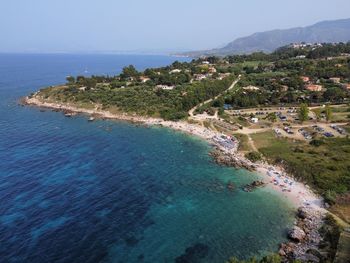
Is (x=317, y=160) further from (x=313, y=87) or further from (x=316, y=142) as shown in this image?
(x=313, y=87)

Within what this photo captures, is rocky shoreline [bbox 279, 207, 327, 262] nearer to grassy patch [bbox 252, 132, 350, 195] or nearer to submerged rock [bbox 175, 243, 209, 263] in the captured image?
grassy patch [bbox 252, 132, 350, 195]

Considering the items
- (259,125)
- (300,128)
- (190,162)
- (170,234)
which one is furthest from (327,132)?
(170,234)

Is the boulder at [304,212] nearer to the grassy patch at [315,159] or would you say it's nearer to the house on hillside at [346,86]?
the grassy patch at [315,159]

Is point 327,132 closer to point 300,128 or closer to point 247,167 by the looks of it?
point 300,128

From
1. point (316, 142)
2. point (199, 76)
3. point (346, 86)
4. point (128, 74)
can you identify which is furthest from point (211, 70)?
point (316, 142)

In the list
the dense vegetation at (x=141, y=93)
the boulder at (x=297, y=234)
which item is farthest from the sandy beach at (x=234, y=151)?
the boulder at (x=297, y=234)

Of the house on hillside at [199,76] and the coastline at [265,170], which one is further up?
the house on hillside at [199,76]
